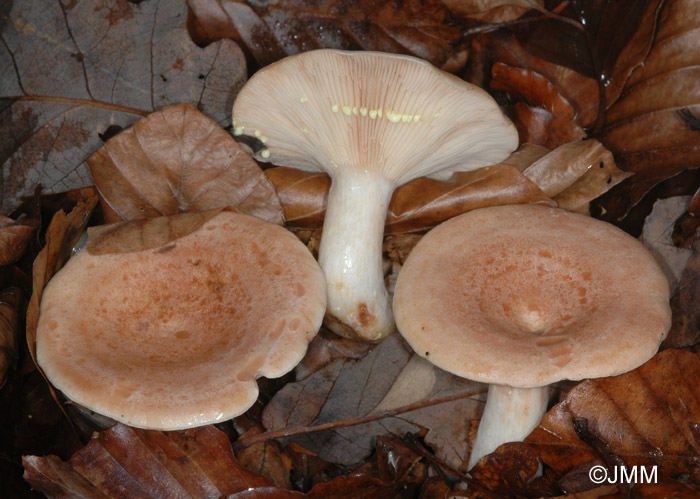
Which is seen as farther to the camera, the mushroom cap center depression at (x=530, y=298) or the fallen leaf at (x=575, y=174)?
the fallen leaf at (x=575, y=174)

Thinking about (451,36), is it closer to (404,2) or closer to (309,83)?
(404,2)

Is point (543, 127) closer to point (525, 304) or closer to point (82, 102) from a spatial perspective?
point (525, 304)

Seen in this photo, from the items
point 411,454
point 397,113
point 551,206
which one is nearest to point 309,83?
point 397,113

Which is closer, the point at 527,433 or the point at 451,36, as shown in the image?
the point at 527,433

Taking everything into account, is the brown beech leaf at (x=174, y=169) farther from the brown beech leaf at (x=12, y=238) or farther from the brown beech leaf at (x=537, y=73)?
the brown beech leaf at (x=537, y=73)

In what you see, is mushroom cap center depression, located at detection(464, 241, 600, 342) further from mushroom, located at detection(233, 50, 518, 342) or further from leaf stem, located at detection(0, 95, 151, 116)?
leaf stem, located at detection(0, 95, 151, 116)

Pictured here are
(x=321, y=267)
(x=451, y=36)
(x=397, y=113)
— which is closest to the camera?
(x=397, y=113)

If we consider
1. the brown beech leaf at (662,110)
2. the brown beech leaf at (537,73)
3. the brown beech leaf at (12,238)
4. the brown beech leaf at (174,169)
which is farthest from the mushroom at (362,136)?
the brown beech leaf at (12,238)
